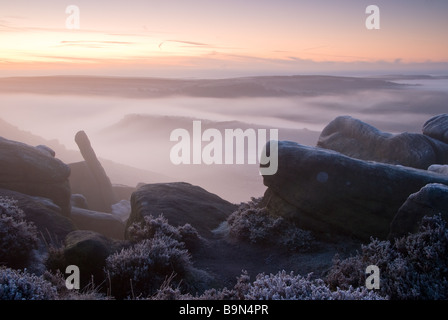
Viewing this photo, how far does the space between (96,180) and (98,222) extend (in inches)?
527

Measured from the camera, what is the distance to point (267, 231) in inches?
501

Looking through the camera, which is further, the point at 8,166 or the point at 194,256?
the point at 8,166

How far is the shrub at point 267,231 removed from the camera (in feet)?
38.7

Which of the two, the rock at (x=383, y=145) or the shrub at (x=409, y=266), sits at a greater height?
the rock at (x=383, y=145)

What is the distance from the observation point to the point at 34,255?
10.5 meters

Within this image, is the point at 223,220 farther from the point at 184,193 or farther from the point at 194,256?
the point at 194,256

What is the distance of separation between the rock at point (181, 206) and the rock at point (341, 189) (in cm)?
350

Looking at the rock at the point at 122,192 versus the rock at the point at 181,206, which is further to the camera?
the rock at the point at 122,192

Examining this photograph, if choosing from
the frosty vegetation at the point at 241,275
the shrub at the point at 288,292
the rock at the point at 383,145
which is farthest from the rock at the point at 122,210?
the shrub at the point at 288,292

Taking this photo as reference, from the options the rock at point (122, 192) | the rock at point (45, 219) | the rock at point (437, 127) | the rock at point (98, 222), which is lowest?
the rock at point (122, 192)

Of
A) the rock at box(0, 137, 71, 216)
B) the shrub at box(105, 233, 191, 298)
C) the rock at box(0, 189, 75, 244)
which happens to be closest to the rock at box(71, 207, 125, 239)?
the rock at box(0, 137, 71, 216)

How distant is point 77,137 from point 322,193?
29751 mm
